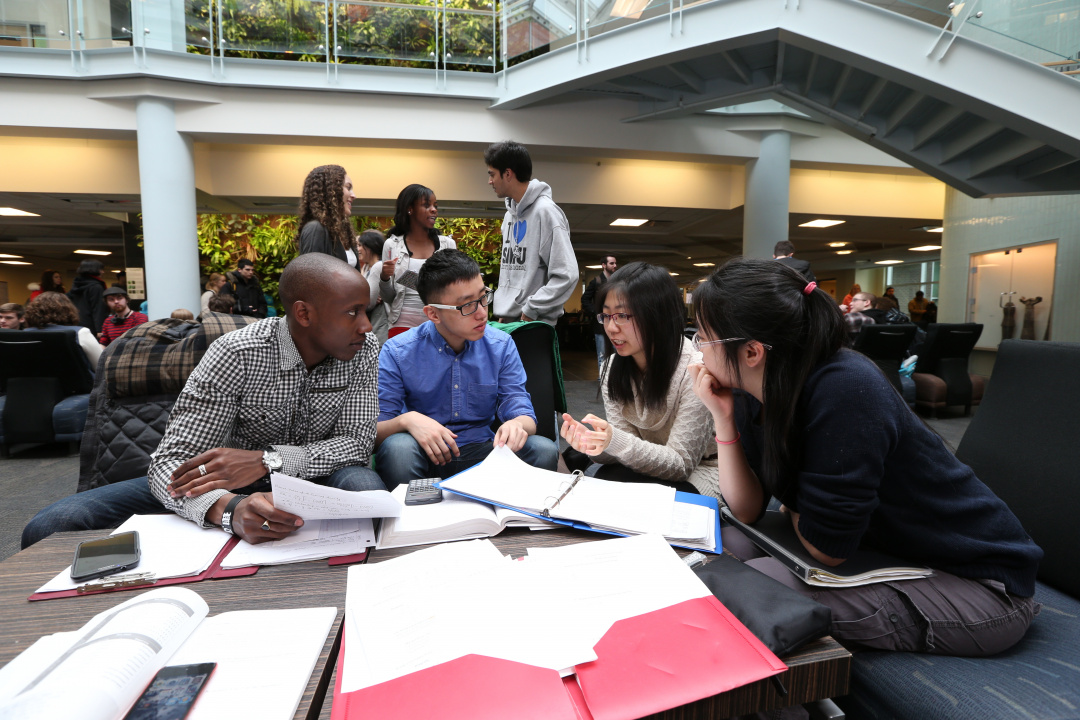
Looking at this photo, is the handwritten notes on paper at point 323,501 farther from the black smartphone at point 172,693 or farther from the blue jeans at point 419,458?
the blue jeans at point 419,458

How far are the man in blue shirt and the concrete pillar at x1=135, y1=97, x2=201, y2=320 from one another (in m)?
4.88

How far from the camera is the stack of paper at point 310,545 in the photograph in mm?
924

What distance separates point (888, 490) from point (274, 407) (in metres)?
1.46

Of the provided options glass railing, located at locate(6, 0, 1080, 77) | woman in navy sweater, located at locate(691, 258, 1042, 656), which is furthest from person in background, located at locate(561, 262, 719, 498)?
glass railing, located at locate(6, 0, 1080, 77)

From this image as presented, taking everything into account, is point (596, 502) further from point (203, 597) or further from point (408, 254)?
point (408, 254)

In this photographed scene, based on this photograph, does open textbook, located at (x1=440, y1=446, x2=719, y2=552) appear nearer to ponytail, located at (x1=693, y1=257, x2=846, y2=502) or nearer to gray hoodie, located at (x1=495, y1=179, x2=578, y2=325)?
ponytail, located at (x1=693, y1=257, x2=846, y2=502)

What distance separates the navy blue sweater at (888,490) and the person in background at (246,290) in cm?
641

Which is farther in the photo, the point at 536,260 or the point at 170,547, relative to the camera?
the point at 536,260

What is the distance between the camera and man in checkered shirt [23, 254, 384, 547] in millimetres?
1238

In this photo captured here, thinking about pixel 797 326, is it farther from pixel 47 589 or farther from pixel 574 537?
pixel 47 589

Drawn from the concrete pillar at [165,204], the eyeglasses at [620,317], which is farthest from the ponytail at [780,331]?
the concrete pillar at [165,204]

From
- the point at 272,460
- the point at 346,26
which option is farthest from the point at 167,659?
the point at 346,26

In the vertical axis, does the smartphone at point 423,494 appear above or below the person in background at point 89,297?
below

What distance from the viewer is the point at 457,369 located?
2047 millimetres
